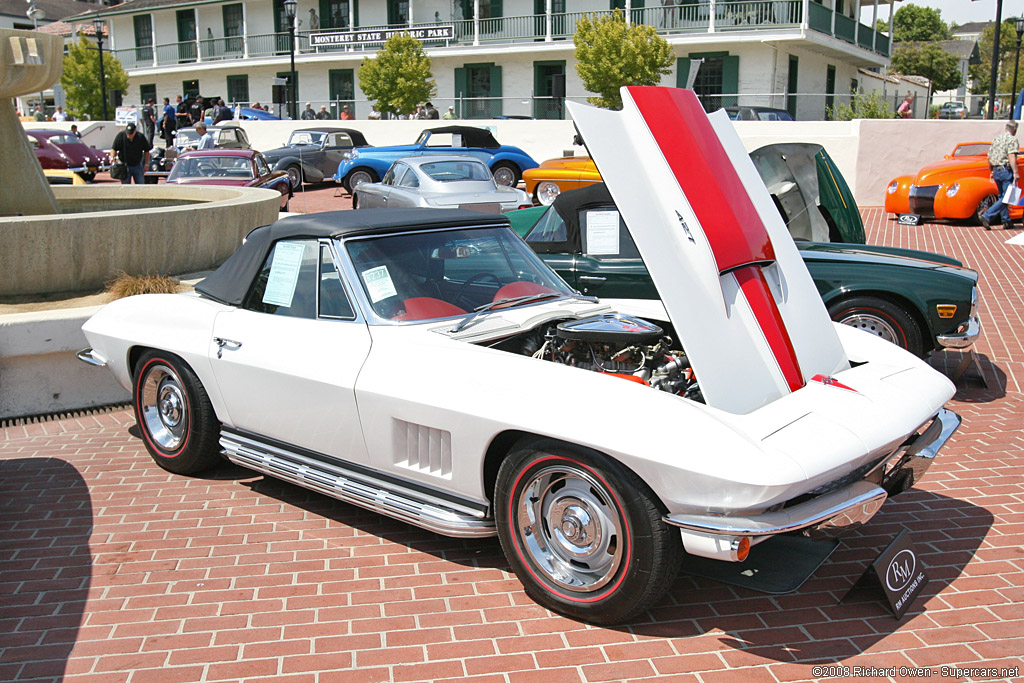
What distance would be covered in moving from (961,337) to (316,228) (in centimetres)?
459

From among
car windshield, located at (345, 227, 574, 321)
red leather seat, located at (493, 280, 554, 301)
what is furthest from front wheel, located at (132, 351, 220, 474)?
red leather seat, located at (493, 280, 554, 301)

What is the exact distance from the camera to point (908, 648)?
3.36 meters

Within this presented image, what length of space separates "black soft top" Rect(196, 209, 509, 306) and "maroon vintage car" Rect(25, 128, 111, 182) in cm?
2383

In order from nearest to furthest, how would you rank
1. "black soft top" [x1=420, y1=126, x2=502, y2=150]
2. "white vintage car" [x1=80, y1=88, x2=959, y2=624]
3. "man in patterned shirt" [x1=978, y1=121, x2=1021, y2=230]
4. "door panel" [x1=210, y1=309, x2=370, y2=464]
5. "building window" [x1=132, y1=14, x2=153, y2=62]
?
1. "white vintage car" [x1=80, y1=88, x2=959, y2=624]
2. "door panel" [x1=210, y1=309, x2=370, y2=464]
3. "man in patterned shirt" [x1=978, y1=121, x2=1021, y2=230]
4. "black soft top" [x1=420, y1=126, x2=502, y2=150]
5. "building window" [x1=132, y1=14, x2=153, y2=62]

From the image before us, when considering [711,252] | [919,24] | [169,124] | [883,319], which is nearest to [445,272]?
[711,252]

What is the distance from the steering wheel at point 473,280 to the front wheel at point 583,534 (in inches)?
45.4

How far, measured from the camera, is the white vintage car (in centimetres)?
329

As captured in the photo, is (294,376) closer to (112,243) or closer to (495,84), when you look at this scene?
(112,243)

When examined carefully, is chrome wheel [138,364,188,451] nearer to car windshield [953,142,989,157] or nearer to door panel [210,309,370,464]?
door panel [210,309,370,464]

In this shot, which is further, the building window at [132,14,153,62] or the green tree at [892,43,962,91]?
the green tree at [892,43,962,91]

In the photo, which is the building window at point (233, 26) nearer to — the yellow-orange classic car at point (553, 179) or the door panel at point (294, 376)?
the yellow-orange classic car at point (553, 179)

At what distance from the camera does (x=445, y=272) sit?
4.59 metres

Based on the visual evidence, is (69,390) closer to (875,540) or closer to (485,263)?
(485,263)

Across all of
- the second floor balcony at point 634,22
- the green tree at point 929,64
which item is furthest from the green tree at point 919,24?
the second floor balcony at point 634,22
